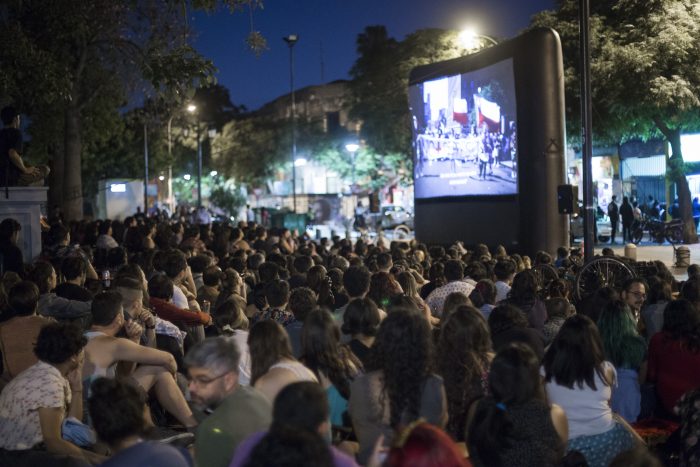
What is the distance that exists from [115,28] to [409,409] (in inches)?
911

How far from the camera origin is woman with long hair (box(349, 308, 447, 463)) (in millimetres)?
4930

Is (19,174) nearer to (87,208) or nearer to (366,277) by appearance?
(366,277)

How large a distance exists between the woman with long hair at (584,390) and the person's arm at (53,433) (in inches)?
115

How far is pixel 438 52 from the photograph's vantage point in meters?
42.3

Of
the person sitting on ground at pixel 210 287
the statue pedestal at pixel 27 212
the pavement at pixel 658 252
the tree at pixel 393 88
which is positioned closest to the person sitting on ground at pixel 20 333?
the person sitting on ground at pixel 210 287

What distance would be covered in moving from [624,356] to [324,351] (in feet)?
8.06

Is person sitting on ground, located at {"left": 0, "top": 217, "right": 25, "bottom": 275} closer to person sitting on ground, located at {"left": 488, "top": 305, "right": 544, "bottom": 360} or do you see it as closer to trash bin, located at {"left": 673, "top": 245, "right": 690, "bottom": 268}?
person sitting on ground, located at {"left": 488, "top": 305, "right": 544, "bottom": 360}

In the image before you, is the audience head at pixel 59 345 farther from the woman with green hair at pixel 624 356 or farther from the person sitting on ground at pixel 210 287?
the person sitting on ground at pixel 210 287

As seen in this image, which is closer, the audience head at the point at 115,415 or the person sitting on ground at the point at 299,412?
the person sitting on ground at the point at 299,412

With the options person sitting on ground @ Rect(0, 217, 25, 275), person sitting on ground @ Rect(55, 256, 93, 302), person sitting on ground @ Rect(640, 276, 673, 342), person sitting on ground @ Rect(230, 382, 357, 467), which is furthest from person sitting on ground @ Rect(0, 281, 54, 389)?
person sitting on ground @ Rect(0, 217, 25, 275)

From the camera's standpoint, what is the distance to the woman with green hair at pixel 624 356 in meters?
6.71

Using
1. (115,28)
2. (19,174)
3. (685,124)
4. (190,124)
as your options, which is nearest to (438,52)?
(685,124)

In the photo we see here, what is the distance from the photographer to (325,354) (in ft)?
18.5

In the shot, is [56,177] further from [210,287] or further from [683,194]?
[210,287]
